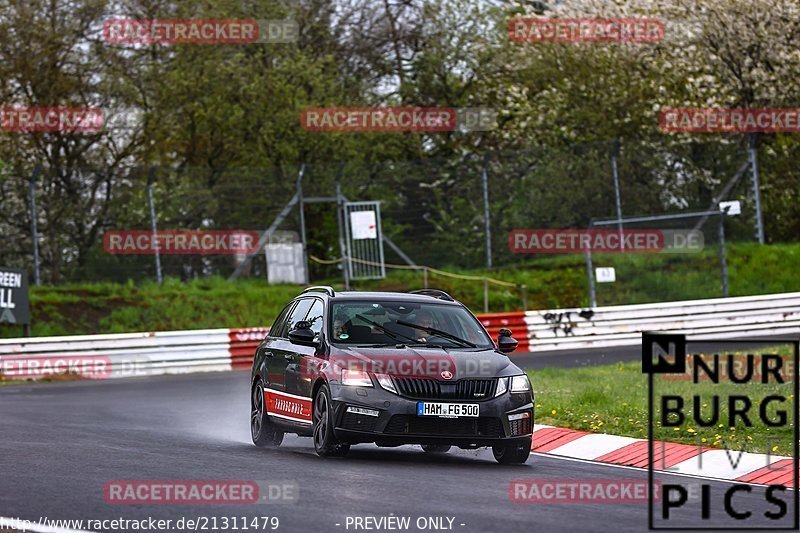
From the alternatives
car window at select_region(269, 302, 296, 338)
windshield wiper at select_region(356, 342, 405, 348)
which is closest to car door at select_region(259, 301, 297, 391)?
car window at select_region(269, 302, 296, 338)

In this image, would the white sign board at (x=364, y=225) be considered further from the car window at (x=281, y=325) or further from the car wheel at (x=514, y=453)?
the car wheel at (x=514, y=453)

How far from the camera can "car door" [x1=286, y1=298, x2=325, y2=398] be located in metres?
12.1

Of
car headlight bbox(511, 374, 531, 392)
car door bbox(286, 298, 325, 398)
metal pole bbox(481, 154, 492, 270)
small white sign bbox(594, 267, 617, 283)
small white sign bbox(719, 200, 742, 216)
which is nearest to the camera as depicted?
car headlight bbox(511, 374, 531, 392)

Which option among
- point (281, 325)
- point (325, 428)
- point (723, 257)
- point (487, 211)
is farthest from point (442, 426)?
point (487, 211)

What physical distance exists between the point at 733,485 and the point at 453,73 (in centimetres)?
3078

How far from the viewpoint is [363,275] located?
31344 millimetres

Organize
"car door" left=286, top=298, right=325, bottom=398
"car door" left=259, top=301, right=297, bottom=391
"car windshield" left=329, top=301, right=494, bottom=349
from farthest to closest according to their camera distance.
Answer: "car door" left=259, top=301, right=297, bottom=391, "car windshield" left=329, top=301, right=494, bottom=349, "car door" left=286, top=298, right=325, bottom=398

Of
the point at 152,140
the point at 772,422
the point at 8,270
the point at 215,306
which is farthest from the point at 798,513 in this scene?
the point at 152,140

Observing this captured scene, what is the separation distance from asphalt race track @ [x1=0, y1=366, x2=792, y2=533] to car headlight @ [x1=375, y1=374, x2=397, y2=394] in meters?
0.63

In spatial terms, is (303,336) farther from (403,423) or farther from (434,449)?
(434,449)

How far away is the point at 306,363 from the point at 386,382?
46.8 inches

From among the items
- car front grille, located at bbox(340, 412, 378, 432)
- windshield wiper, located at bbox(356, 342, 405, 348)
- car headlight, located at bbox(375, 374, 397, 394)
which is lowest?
car front grille, located at bbox(340, 412, 378, 432)

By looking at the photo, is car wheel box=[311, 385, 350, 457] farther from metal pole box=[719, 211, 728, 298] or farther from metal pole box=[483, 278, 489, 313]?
metal pole box=[719, 211, 728, 298]

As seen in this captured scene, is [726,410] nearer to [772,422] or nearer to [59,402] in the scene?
[772,422]
